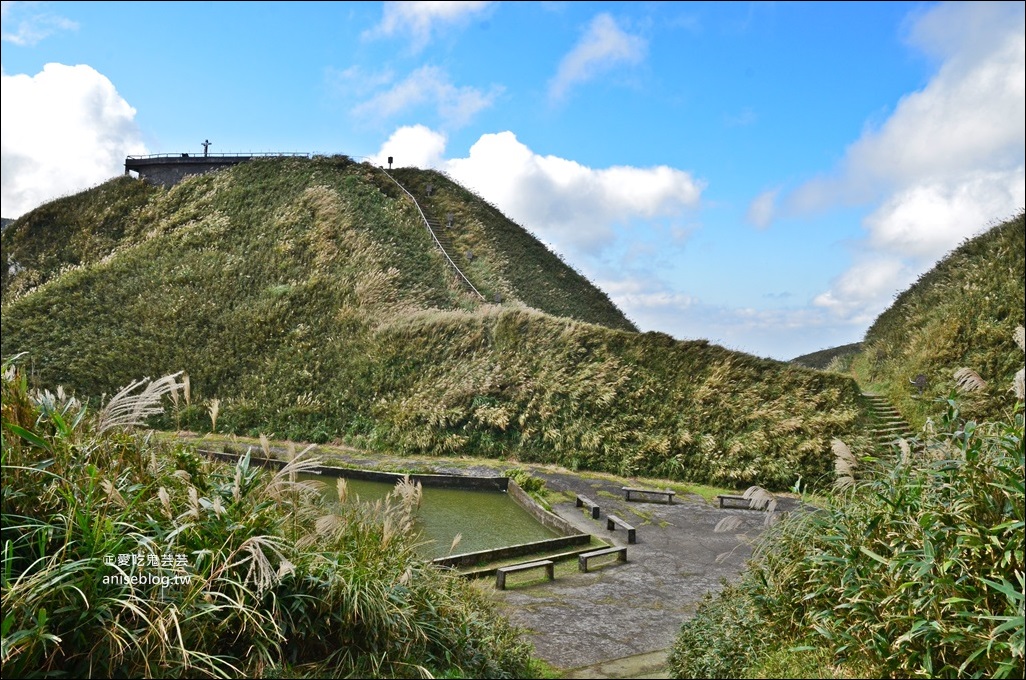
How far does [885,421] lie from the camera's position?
17.1 meters

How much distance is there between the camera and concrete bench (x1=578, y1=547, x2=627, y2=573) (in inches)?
344

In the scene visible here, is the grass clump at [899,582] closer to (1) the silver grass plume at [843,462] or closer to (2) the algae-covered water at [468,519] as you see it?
(1) the silver grass plume at [843,462]

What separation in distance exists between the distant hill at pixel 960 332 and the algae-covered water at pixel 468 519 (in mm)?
10261

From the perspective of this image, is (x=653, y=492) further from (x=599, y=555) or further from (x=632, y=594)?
(x=632, y=594)

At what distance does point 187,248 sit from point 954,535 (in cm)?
3170

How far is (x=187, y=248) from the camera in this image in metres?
29.6

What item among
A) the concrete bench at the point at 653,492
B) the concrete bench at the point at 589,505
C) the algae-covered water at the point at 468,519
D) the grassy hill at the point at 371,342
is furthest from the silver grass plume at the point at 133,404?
the concrete bench at the point at 653,492

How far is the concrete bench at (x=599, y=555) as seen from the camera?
8.73 meters

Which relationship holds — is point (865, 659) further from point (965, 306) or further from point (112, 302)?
point (112, 302)

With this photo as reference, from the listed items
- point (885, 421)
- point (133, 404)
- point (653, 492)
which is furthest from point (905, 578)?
point (885, 421)

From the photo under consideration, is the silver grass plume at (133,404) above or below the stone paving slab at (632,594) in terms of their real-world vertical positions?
above

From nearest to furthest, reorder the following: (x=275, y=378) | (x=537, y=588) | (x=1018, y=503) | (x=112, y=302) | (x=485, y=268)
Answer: (x=1018, y=503)
(x=537, y=588)
(x=275, y=378)
(x=112, y=302)
(x=485, y=268)

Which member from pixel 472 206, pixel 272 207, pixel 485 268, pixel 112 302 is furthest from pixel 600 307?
pixel 112 302

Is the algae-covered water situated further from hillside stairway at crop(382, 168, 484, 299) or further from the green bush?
hillside stairway at crop(382, 168, 484, 299)
